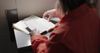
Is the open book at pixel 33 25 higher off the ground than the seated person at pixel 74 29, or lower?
lower

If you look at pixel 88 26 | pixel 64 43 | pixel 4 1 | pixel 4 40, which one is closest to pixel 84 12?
pixel 88 26

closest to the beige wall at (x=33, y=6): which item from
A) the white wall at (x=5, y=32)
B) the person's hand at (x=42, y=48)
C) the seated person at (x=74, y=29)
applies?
the white wall at (x=5, y=32)

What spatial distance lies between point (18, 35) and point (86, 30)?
2.13ft

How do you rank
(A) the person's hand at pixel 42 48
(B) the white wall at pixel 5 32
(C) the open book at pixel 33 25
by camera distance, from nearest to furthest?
(A) the person's hand at pixel 42 48 → (C) the open book at pixel 33 25 → (B) the white wall at pixel 5 32

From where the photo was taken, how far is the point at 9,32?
1.90 metres

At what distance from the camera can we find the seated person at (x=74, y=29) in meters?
1.06

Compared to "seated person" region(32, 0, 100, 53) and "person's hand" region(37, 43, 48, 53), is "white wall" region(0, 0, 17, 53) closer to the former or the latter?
"person's hand" region(37, 43, 48, 53)

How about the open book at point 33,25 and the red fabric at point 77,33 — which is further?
the open book at point 33,25

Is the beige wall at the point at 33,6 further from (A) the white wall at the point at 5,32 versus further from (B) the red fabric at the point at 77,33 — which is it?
(B) the red fabric at the point at 77,33

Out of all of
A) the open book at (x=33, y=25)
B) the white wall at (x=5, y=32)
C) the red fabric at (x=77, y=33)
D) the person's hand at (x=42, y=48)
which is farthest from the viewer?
the white wall at (x=5, y=32)

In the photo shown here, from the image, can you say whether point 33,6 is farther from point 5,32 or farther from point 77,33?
point 77,33

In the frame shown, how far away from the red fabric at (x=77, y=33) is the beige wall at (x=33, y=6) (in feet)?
2.59

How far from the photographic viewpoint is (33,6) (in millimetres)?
1847

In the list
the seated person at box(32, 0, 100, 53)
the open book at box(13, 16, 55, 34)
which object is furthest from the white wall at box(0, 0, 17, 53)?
the seated person at box(32, 0, 100, 53)
